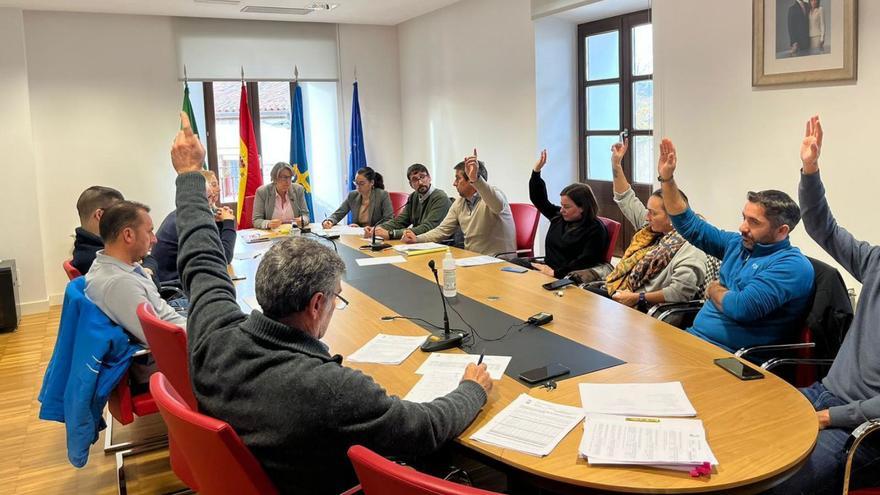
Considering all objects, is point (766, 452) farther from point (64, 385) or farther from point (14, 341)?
point (14, 341)

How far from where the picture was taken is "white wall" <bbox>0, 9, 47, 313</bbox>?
632cm

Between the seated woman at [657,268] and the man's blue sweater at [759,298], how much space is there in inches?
14.0

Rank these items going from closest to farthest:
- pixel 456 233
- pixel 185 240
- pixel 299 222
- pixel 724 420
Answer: pixel 724 420
pixel 185 240
pixel 456 233
pixel 299 222

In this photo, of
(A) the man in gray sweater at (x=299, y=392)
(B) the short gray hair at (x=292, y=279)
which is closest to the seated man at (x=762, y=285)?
(A) the man in gray sweater at (x=299, y=392)

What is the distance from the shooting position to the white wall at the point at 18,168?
6.32 m

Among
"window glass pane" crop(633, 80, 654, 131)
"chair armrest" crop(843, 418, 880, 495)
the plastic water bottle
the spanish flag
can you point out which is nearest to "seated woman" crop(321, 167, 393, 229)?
the spanish flag

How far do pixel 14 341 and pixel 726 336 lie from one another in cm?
537

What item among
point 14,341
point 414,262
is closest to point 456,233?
point 414,262

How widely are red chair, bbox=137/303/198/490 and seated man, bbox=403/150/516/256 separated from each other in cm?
278

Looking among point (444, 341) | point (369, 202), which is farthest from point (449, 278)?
point (369, 202)

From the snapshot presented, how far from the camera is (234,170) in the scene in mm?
8086

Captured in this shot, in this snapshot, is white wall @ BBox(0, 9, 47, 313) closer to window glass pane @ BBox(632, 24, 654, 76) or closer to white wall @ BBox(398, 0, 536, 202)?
white wall @ BBox(398, 0, 536, 202)

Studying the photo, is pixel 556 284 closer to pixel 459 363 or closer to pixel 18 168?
pixel 459 363

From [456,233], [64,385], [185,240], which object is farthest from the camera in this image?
[456,233]
